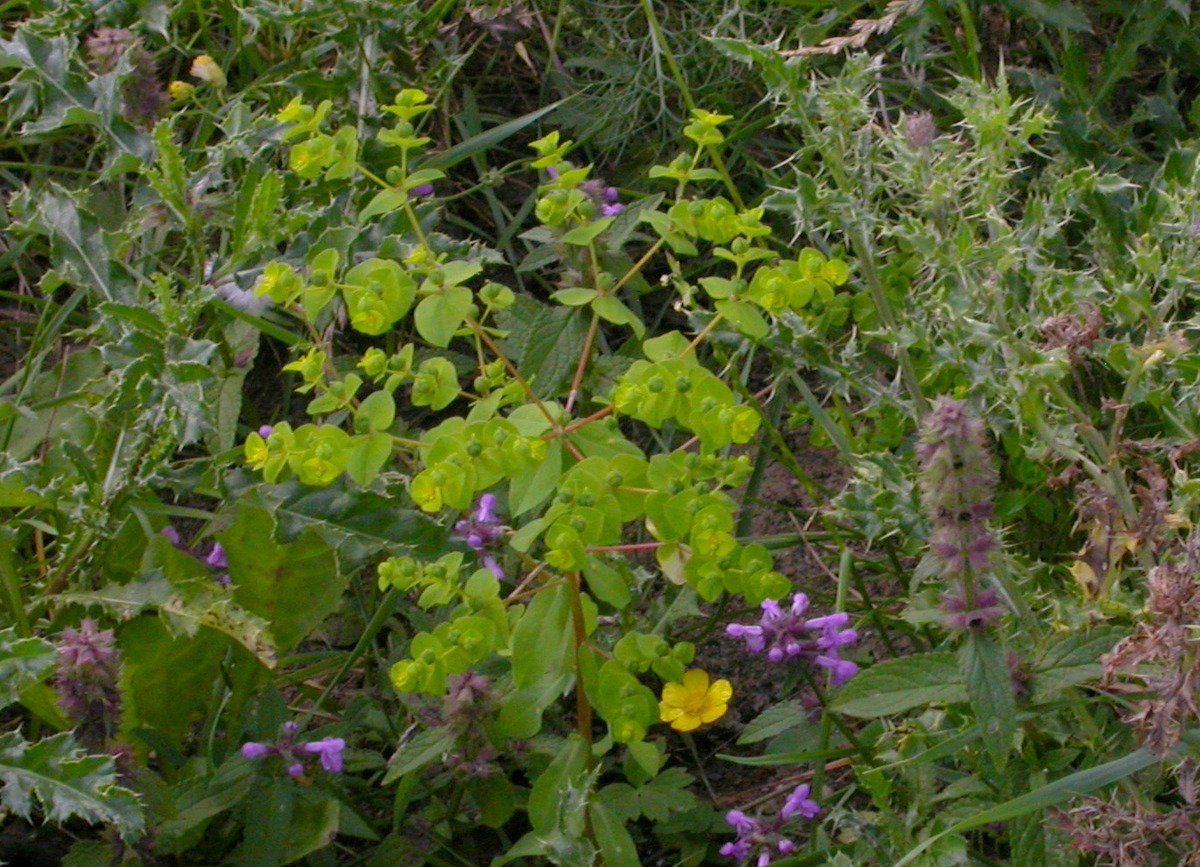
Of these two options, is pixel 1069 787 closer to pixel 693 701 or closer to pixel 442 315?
pixel 693 701

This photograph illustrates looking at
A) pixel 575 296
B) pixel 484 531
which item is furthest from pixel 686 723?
pixel 575 296

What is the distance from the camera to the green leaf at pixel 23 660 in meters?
1.63

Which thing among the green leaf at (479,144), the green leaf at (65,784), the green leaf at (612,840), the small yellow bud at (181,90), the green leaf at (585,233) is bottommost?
the green leaf at (612,840)

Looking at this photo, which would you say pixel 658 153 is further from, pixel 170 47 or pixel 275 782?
pixel 275 782

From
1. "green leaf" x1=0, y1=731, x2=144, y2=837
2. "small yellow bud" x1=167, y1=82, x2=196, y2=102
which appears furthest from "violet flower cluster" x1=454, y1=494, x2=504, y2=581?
"small yellow bud" x1=167, y1=82, x2=196, y2=102

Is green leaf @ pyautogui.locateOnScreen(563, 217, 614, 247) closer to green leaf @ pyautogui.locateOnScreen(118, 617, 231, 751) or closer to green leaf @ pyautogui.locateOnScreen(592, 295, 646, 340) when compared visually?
green leaf @ pyautogui.locateOnScreen(592, 295, 646, 340)

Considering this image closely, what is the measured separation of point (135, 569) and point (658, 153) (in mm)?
1229

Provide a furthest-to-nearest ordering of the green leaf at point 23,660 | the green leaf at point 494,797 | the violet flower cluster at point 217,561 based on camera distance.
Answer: the violet flower cluster at point 217,561 < the green leaf at point 494,797 < the green leaf at point 23,660

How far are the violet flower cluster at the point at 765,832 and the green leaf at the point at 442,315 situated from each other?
0.70m

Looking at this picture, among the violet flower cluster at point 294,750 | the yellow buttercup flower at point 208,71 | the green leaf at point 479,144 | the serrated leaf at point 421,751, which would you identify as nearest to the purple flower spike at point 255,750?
the violet flower cluster at point 294,750

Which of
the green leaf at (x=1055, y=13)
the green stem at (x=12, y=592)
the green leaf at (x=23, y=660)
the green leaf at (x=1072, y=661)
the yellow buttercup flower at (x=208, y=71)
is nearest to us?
the green leaf at (x=1072, y=661)

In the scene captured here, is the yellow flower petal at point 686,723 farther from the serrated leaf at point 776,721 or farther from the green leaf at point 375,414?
the green leaf at point 375,414

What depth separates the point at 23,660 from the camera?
1643 millimetres

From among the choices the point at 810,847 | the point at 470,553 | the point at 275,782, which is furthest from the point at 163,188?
the point at 810,847
